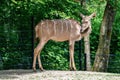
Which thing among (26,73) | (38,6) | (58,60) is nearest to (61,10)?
(38,6)

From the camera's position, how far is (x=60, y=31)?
38.6 ft

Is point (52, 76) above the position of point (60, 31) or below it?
below

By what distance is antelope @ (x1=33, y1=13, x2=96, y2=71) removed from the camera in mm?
11562

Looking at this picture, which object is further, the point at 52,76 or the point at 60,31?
the point at 60,31

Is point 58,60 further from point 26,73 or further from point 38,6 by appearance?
point 26,73

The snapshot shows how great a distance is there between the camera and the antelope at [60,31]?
455 inches

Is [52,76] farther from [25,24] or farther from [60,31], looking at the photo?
[25,24]

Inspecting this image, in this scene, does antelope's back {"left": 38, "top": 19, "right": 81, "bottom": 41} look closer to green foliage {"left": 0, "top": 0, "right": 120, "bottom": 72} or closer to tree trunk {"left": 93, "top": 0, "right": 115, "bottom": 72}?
green foliage {"left": 0, "top": 0, "right": 120, "bottom": 72}

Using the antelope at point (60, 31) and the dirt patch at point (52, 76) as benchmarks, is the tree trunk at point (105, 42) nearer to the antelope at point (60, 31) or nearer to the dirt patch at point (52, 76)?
the antelope at point (60, 31)

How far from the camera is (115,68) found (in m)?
15.0

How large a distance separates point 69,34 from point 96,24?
399 inches

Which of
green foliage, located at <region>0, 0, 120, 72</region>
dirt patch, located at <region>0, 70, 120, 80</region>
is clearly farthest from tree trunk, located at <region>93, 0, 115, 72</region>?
dirt patch, located at <region>0, 70, 120, 80</region>

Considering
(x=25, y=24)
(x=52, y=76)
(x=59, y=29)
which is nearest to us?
(x=52, y=76)

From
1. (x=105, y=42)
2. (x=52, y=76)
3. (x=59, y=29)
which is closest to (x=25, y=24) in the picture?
(x=59, y=29)
